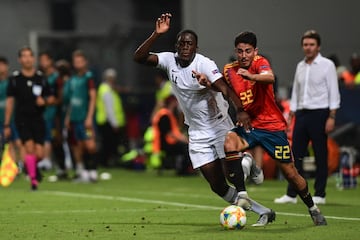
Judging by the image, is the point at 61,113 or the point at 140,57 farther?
the point at 61,113

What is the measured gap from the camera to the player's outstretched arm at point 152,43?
Answer: 42.6 ft

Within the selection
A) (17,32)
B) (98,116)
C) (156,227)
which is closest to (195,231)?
(156,227)

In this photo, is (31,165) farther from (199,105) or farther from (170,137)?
(199,105)

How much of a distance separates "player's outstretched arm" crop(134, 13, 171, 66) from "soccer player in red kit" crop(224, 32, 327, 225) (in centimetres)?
83

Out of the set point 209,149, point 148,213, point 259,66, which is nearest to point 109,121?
point 148,213

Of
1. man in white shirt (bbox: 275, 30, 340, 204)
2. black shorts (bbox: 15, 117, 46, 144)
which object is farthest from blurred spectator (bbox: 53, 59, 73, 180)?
man in white shirt (bbox: 275, 30, 340, 204)

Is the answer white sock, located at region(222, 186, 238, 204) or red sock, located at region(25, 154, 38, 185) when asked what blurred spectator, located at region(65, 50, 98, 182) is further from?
white sock, located at region(222, 186, 238, 204)

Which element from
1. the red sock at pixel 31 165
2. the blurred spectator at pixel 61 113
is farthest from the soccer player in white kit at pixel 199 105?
the blurred spectator at pixel 61 113

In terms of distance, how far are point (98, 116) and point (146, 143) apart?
2.96 m

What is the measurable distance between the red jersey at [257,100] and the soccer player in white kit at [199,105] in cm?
28

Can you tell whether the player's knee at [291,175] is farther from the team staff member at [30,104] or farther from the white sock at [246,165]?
the team staff member at [30,104]

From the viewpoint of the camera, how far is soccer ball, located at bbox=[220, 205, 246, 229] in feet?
40.1

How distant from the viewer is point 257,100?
12867 mm

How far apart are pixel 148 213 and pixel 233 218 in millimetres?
2812
